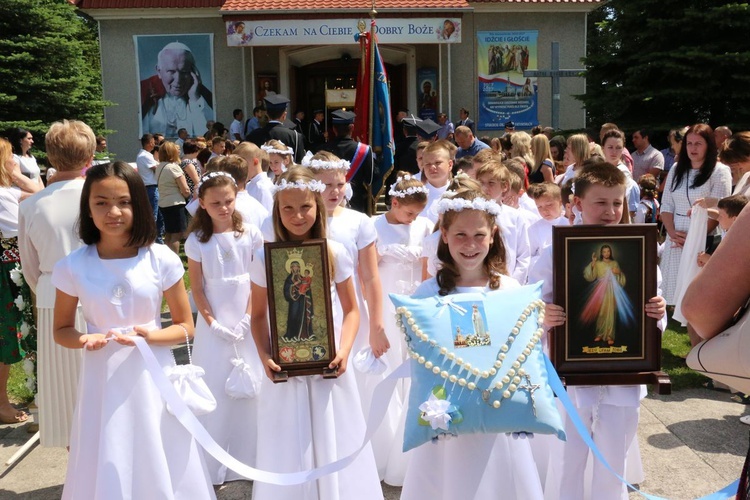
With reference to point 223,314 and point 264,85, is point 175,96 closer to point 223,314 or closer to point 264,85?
point 264,85

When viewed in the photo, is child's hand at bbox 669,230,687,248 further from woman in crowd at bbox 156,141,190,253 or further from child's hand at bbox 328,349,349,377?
woman in crowd at bbox 156,141,190,253

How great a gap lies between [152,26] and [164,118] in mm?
2725

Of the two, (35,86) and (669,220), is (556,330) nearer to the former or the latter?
(669,220)

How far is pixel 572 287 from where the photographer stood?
3797 mm

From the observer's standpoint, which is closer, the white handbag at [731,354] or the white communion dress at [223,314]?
the white handbag at [731,354]

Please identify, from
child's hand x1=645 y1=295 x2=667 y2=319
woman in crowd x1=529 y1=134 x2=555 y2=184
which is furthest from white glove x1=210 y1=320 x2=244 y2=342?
woman in crowd x1=529 y1=134 x2=555 y2=184

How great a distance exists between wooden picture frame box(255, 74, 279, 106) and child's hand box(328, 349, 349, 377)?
19430 mm

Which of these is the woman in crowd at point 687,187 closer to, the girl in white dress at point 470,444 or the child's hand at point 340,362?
the girl in white dress at point 470,444

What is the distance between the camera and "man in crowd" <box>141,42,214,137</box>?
878 inches

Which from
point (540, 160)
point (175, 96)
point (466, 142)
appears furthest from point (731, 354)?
point (175, 96)

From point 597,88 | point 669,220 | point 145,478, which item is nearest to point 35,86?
point 597,88

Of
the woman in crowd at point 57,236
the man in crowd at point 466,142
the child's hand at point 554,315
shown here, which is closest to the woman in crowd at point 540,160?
the man in crowd at point 466,142

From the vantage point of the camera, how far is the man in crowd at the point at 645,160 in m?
12.6

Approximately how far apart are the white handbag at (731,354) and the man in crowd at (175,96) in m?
21.6
